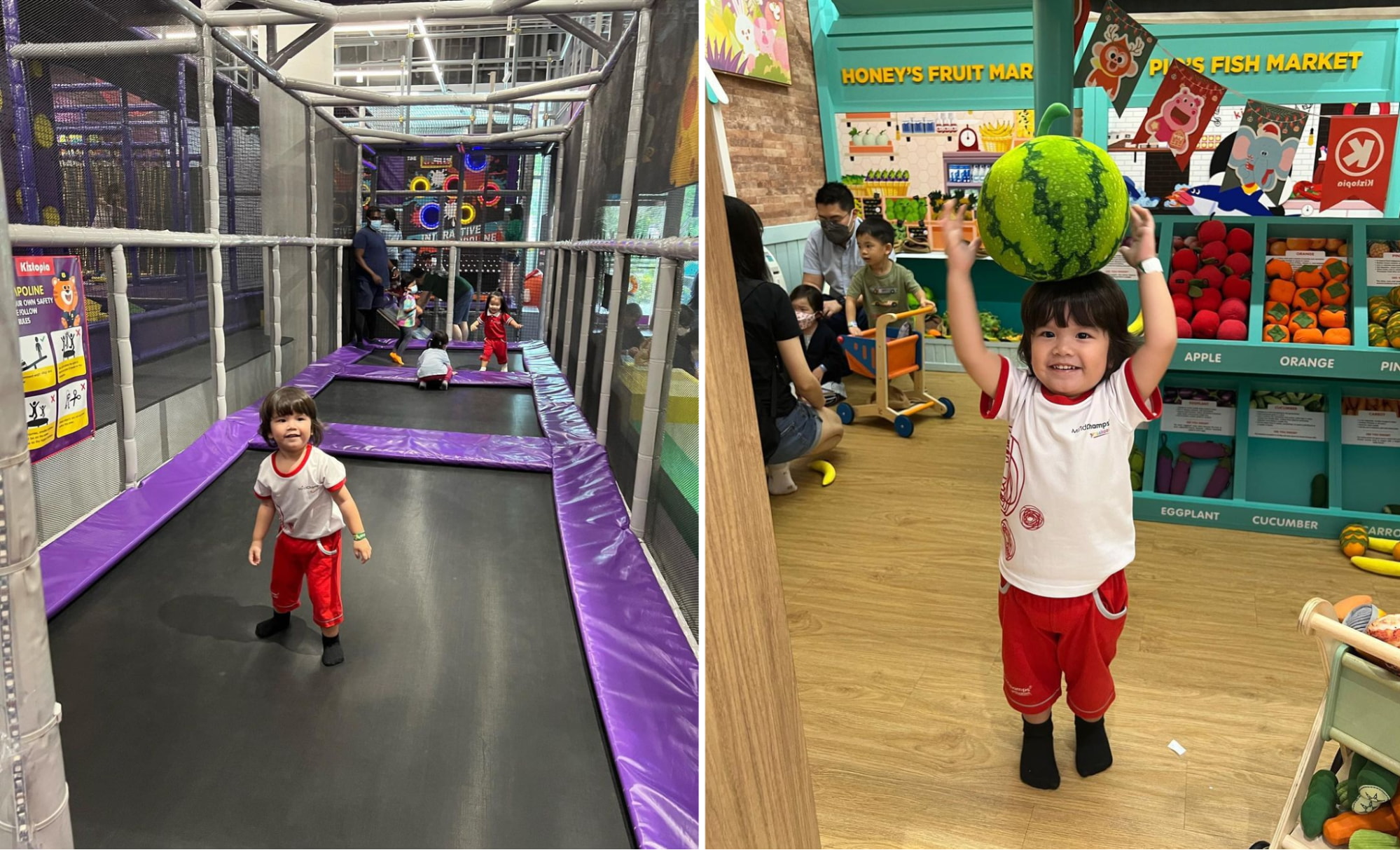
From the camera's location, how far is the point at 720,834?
549 mm

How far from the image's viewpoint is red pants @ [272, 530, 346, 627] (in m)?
2.76

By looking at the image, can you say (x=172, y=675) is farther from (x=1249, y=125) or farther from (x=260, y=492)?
(x=1249, y=125)

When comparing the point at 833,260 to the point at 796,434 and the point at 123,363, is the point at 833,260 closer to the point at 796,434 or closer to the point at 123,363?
the point at 796,434

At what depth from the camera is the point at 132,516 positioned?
367cm

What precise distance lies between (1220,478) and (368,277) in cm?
606

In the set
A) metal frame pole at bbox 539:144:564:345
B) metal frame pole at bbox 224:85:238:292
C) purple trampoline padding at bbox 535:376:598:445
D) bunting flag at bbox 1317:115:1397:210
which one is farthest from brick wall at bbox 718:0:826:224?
bunting flag at bbox 1317:115:1397:210

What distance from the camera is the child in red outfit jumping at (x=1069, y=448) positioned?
195cm

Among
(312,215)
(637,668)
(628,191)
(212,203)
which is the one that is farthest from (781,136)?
(637,668)

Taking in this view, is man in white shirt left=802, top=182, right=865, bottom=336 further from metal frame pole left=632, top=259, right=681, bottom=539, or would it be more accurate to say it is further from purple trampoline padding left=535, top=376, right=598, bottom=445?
metal frame pole left=632, top=259, right=681, bottom=539

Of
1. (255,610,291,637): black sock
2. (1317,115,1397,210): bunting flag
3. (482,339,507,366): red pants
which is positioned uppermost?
(1317,115,1397,210): bunting flag

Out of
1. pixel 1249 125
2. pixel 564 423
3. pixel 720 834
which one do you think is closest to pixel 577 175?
pixel 564 423

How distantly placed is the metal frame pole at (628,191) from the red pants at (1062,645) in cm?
285

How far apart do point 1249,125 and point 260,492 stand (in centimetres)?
458

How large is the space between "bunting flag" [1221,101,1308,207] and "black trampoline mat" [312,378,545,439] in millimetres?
3887
